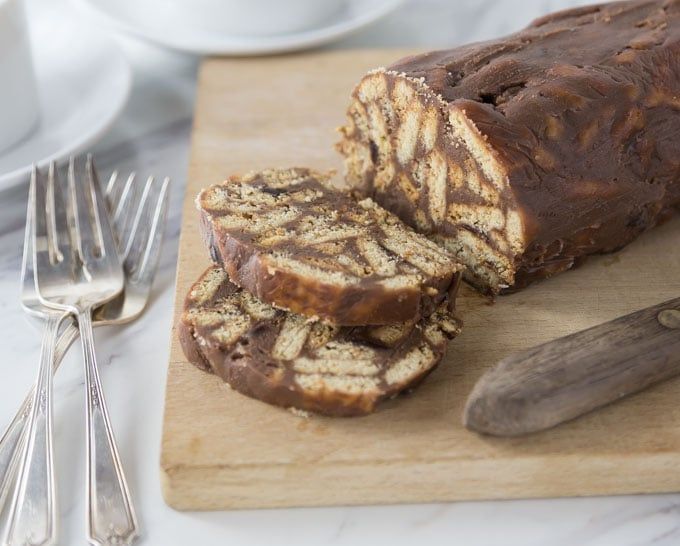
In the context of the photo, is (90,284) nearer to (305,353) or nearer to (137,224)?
(137,224)

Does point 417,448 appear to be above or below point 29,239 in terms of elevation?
above

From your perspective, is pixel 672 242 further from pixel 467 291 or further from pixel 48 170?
pixel 48 170

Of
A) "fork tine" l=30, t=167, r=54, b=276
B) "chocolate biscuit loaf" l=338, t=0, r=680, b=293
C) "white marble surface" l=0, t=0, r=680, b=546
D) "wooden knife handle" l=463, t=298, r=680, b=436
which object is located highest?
"chocolate biscuit loaf" l=338, t=0, r=680, b=293

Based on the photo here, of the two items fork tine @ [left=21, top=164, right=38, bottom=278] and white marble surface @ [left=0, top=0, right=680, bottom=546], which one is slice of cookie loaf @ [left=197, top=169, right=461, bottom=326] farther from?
fork tine @ [left=21, top=164, right=38, bottom=278]

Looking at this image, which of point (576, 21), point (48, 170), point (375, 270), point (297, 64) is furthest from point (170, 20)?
point (375, 270)

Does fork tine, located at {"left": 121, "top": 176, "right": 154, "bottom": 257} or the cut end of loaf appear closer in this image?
the cut end of loaf

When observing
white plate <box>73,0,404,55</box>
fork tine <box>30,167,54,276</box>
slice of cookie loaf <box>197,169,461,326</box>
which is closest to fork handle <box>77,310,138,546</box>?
slice of cookie loaf <box>197,169,461,326</box>

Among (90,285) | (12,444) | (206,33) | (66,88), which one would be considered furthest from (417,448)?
(206,33)
